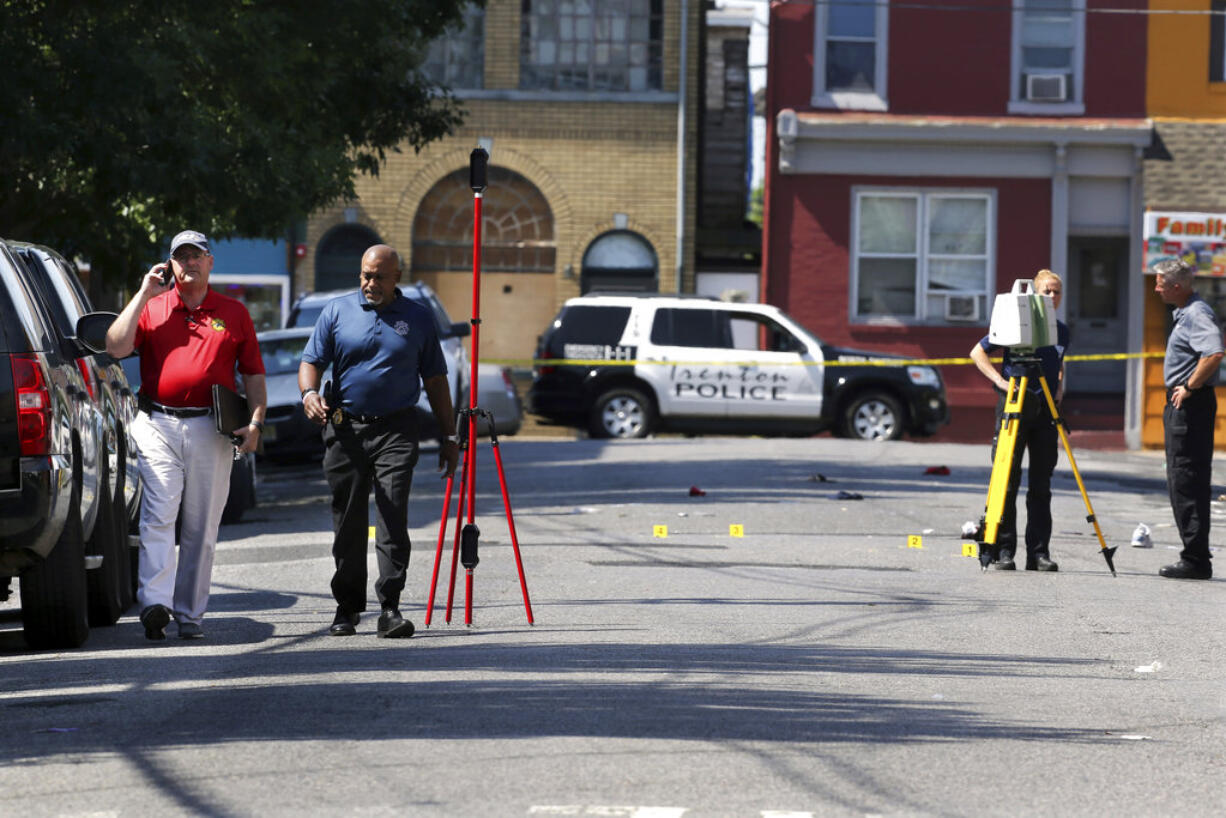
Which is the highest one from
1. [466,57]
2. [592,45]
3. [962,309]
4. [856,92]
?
[592,45]

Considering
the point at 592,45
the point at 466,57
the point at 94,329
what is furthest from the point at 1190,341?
the point at 466,57

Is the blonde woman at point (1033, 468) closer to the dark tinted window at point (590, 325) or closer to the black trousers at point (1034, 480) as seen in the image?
the black trousers at point (1034, 480)

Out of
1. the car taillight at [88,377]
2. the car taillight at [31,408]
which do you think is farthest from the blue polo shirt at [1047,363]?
the car taillight at [31,408]

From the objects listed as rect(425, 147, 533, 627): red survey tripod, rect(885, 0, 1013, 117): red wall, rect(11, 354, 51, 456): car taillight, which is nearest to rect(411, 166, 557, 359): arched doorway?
rect(885, 0, 1013, 117): red wall

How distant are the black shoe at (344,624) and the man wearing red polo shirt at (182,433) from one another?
61 centimetres

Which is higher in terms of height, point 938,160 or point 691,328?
point 938,160

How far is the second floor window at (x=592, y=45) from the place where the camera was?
124ft

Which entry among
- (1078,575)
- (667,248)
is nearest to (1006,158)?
(667,248)

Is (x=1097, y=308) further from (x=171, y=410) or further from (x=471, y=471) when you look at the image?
(x=171, y=410)

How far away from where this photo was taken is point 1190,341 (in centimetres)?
1281

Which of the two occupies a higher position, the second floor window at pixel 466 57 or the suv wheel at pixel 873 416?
the second floor window at pixel 466 57

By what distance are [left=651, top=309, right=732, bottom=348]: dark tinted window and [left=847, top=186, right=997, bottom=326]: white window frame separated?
547 centimetres

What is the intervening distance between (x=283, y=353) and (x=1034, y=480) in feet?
39.9

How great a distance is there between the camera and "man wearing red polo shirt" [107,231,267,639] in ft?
32.3
